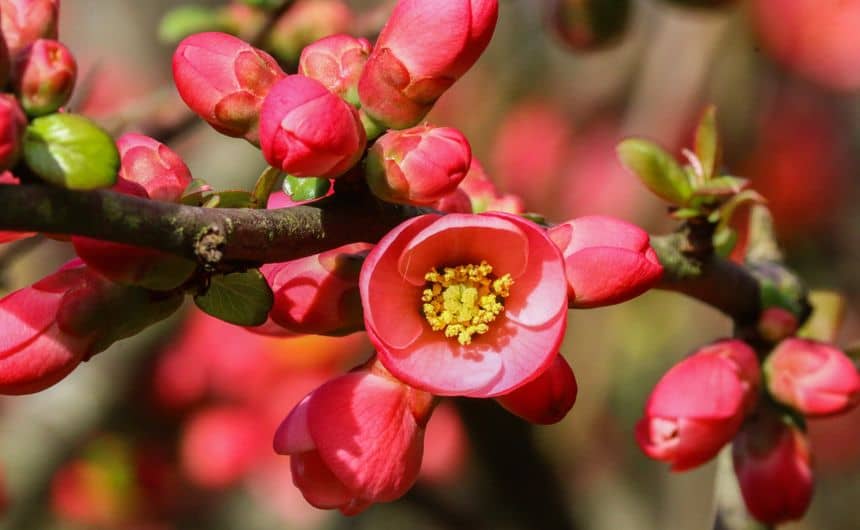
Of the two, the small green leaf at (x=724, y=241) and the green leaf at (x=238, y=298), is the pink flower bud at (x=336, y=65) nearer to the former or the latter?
the green leaf at (x=238, y=298)

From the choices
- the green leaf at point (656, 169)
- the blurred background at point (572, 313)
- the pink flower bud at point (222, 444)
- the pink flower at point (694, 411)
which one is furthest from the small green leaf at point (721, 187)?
the pink flower bud at point (222, 444)

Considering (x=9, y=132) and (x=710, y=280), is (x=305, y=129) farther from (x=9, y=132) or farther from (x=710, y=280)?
(x=710, y=280)

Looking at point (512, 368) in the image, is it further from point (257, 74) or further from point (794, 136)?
point (794, 136)

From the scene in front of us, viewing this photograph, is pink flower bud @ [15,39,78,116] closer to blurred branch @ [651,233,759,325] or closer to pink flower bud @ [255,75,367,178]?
pink flower bud @ [255,75,367,178]

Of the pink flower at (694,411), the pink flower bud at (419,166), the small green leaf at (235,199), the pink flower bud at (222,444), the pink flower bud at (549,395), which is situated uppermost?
the pink flower bud at (419,166)

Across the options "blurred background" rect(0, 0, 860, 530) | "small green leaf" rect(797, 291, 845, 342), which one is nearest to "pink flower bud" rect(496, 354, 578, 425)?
"small green leaf" rect(797, 291, 845, 342)

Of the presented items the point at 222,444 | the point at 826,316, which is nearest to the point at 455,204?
the point at 826,316

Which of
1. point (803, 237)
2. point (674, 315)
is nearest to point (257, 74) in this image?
point (674, 315)
